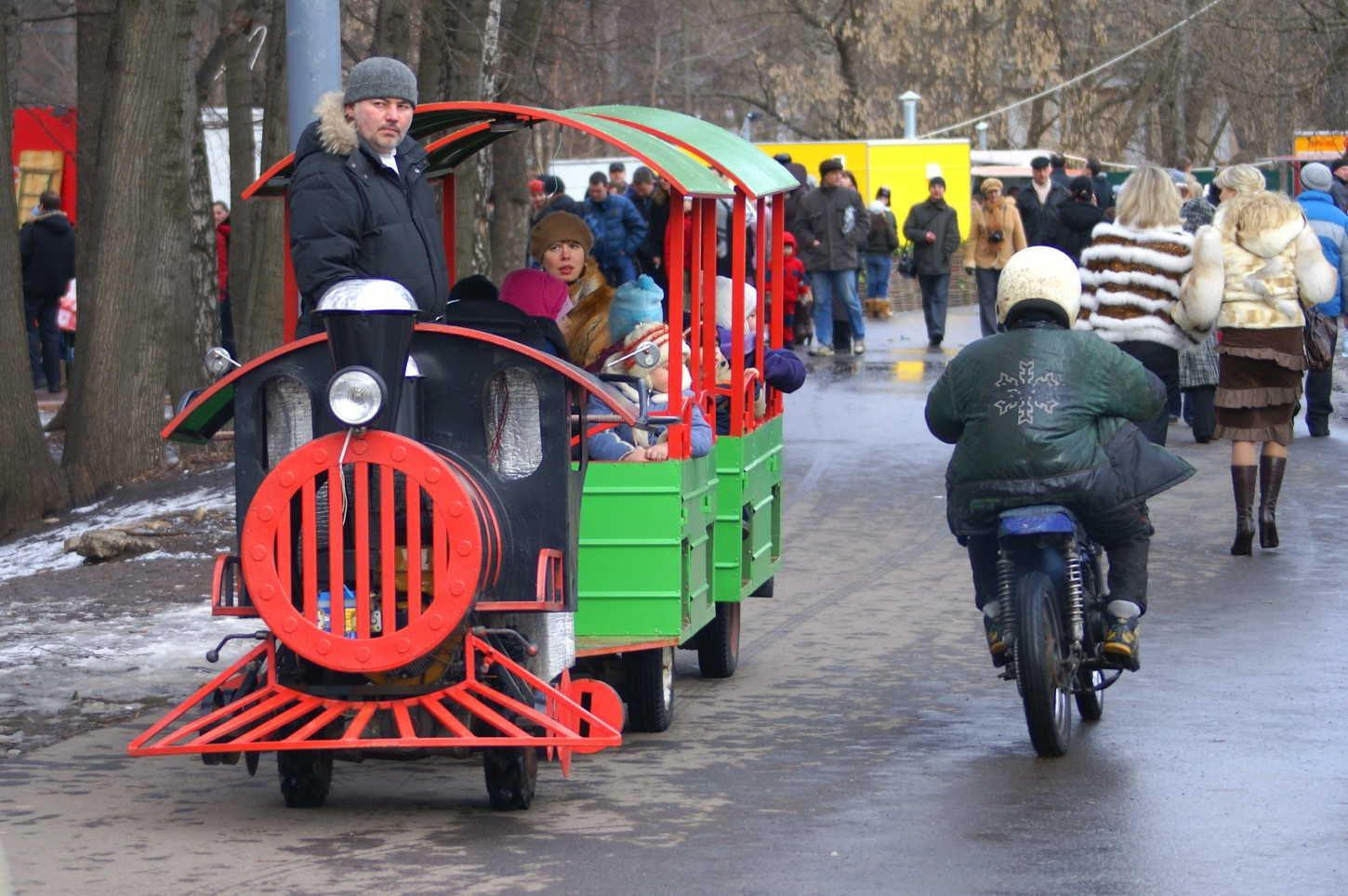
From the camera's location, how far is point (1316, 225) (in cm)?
1510

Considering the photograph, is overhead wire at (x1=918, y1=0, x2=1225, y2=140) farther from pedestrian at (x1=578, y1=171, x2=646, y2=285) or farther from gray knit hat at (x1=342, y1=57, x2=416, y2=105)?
gray knit hat at (x1=342, y1=57, x2=416, y2=105)

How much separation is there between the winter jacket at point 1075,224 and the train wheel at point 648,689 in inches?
504

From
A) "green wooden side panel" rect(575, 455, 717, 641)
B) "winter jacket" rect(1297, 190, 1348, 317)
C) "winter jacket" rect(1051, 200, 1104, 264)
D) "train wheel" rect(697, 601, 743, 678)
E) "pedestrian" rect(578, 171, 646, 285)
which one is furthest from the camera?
"winter jacket" rect(1051, 200, 1104, 264)

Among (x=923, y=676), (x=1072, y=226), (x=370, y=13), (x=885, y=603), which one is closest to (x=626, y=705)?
(x=923, y=676)

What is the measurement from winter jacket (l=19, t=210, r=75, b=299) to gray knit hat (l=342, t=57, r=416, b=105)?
17899 mm

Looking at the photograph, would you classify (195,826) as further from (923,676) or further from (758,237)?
(758,237)

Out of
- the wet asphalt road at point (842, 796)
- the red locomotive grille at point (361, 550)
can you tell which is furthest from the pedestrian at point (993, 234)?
the red locomotive grille at point (361, 550)

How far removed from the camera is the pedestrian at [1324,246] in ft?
49.6

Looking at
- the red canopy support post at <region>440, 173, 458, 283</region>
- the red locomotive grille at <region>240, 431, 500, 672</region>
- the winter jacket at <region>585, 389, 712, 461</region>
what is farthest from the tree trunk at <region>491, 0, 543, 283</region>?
the red locomotive grille at <region>240, 431, 500, 672</region>

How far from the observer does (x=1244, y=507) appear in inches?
451

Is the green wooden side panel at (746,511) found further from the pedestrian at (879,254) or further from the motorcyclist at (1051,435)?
the pedestrian at (879,254)

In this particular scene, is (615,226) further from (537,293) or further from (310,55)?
(537,293)

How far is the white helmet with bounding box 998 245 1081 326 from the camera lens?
732 centimetres

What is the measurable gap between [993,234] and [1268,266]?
460 inches
